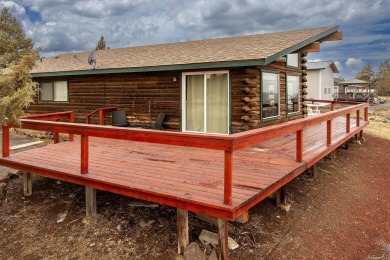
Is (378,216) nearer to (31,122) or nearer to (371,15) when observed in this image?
(31,122)

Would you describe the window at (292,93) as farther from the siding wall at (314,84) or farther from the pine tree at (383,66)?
the pine tree at (383,66)

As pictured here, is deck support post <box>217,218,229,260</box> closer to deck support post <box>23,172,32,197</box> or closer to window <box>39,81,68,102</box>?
deck support post <box>23,172,32,197</box>

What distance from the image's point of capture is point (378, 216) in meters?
5.33

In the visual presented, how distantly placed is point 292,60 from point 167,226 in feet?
26.9

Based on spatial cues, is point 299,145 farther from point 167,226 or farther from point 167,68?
point 167,68

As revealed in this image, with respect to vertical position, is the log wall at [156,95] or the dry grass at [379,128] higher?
the log wall at [156,95]

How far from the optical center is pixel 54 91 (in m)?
12.8

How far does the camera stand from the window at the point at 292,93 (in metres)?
10.5

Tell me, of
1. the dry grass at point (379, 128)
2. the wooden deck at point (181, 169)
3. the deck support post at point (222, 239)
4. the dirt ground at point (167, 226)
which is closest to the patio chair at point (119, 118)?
Answer: the wooden deck at point (181, 169)

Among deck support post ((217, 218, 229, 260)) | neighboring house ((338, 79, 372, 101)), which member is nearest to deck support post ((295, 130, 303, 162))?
deck support post ((217, 218, 229, 260))

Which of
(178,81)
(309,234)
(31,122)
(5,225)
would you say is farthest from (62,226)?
(178,81)

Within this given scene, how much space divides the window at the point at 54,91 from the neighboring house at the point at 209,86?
0.25 m

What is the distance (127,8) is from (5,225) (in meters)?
30.2

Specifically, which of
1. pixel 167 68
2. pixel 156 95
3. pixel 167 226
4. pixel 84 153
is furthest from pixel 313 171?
pixel 156 95
